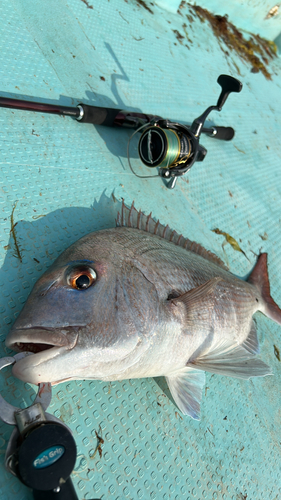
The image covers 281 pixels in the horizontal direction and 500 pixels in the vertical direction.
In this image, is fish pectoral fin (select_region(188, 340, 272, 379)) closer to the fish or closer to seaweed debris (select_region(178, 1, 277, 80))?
the fish

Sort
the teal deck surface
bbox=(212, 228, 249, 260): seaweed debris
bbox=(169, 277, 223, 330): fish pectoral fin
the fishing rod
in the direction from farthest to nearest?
bbox=(212, 228, 249, 260): seaweed debris, the fishing rod, bbox=(169, 277, 223, 330): fish pectoral fin, the teal deck surface

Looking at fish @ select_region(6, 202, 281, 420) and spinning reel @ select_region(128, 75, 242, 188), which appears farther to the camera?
spinning reel @ select_region(128, 75, 242, 188)

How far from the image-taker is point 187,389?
1558 mm

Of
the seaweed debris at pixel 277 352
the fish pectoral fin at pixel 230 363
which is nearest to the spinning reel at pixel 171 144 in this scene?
the fish pectoral fin at pixel 230 363

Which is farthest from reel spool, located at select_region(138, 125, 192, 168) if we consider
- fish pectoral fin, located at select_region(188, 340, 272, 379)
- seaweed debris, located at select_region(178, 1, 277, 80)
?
seaweed debris, located at select_region(178, 1, 277, 80)

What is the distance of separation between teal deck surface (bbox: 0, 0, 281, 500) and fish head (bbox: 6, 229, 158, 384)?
8.7 inches

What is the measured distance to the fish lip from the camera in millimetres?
1023

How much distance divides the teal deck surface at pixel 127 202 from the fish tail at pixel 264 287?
113mm

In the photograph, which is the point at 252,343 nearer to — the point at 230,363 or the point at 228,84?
the point at 230,363

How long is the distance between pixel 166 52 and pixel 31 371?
11.2 ft

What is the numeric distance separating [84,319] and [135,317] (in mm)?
219

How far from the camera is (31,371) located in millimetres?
1009

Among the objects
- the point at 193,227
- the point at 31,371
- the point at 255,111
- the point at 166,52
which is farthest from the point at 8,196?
the point at 255,111

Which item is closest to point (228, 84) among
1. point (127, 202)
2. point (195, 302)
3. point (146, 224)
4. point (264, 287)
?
point (127, 202)
